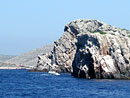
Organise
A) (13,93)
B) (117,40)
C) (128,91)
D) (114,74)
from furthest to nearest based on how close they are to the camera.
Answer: (117,40) → (114,74) → (128,91) → (13,93)

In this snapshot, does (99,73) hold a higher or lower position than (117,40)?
lower

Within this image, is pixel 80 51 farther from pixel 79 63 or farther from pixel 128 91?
pixel 128 91

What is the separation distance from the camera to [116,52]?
483ft

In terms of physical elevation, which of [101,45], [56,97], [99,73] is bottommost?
[56,97]

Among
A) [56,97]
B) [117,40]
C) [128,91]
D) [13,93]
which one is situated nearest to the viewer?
[56,97]

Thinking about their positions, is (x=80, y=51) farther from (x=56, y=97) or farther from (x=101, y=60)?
(x=56, y=97)

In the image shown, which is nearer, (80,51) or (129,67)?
(129,67)

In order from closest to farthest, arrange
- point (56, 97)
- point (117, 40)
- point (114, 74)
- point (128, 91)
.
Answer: point (56, 97) < point (128, 91) < point (114, 74) < point (117, 40)

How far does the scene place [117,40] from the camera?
6014 inches

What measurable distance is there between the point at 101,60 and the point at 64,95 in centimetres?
5479

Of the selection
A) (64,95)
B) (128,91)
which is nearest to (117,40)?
(128,91)

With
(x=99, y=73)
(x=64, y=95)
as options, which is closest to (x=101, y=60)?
(x=99, y=73)

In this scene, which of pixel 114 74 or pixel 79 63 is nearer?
pixel 114 74

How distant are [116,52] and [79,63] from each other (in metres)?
17.4
